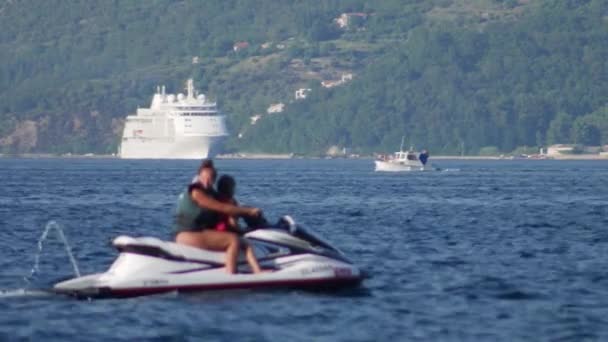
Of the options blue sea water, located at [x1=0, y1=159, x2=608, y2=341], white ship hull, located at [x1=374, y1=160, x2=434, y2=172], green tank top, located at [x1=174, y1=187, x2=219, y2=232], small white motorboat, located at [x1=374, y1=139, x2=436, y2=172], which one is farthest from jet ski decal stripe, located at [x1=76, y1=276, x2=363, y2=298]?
white ship hull, located at [x1=374, y1=160, x2=434, y2=172]

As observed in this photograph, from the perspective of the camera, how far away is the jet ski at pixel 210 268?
2673cm

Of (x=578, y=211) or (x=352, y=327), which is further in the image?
(x=578, y=211)

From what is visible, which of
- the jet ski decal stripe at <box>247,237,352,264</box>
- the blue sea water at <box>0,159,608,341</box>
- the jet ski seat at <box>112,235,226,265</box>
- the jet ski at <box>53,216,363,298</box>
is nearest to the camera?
the blue sea water at <box>0,159,608,341</box>

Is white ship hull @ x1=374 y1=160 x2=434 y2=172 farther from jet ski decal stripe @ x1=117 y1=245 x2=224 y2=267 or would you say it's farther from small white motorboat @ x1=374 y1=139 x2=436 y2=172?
jet ski decal stripe @ x1=117 y1=245 x2=224 y2=267

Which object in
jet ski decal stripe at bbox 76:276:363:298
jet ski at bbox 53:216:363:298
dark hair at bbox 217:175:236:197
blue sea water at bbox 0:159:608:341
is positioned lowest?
blue sea water at bbox 0:159:608:341

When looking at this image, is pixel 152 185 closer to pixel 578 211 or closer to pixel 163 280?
pixel 578 211

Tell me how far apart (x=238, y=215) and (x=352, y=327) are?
3151 mm

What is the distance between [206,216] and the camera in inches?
1064

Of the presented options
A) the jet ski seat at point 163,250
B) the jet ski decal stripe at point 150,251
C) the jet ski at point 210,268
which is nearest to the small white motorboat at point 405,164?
the jet ski at point 210,268

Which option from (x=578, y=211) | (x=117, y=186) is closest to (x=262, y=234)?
(x=578, y=211)

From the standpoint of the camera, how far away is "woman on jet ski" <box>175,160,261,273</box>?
1057 inches

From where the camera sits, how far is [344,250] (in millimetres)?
37094

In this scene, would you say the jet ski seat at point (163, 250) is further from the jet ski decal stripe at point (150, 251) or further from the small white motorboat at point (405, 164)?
the small white motorboat at point (405, 164)

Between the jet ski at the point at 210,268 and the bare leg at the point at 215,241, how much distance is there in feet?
0.32
